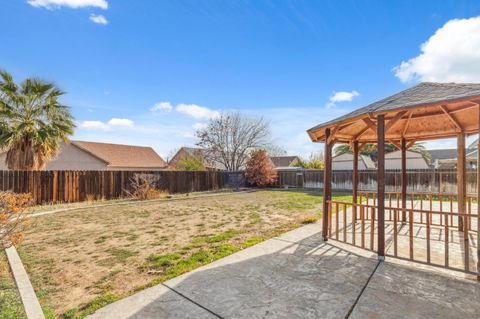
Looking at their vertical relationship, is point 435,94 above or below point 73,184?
above

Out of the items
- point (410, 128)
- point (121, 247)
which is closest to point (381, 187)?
point (410, 128)

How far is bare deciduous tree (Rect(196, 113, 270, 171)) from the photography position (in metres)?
25.0

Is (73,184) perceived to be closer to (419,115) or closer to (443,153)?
(419,115)

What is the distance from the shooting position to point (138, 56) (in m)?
10.5

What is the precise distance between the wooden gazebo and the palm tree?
11.4 metres

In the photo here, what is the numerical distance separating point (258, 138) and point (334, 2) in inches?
720

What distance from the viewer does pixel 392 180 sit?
50.3 feet

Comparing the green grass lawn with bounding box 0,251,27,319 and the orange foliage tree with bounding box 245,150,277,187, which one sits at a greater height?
the orange foliage tree with bounding box 245,150,277,187

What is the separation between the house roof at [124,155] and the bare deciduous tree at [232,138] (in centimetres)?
641

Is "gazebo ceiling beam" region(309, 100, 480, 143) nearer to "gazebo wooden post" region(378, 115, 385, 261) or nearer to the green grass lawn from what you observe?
"gazebo wooden post" region(378, 115, 385, 261)

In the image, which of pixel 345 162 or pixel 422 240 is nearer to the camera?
pixel 422 240

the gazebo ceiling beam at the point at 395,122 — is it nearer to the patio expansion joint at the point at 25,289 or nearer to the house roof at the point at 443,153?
the patio expansion joint at the point at 25,289

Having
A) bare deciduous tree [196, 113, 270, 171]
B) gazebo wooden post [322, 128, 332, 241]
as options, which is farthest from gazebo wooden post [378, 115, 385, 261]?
bare deciduous tree [196, 113, 270, 171]

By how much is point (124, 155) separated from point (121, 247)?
23.0m
